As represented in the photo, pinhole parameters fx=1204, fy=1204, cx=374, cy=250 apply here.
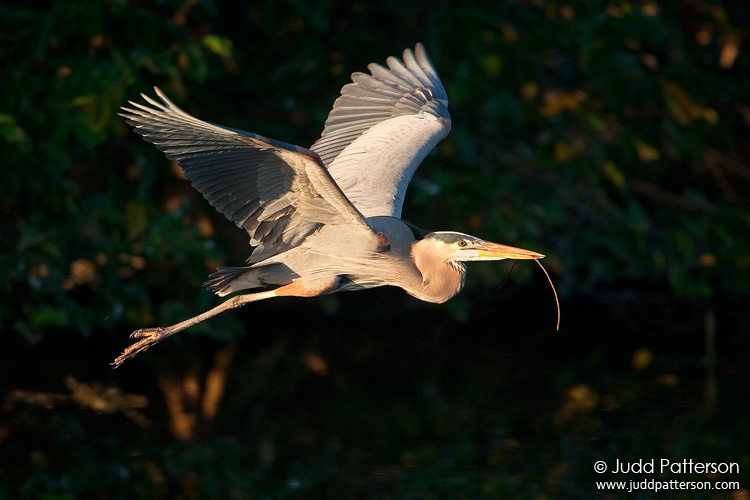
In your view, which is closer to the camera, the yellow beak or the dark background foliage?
the yellow beak

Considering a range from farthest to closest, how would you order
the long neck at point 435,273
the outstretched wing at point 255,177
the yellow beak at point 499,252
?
the long neck at point 435,273 < the yellow beak at point 499,252 < the outstretched wing at point 255,177

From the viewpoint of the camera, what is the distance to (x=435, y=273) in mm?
4711

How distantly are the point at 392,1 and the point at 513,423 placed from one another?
291cm

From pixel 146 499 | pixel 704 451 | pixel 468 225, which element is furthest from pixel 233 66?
pixel 704 451

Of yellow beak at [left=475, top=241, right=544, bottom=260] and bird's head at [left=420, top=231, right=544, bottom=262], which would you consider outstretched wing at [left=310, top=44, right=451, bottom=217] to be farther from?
yellow beak at [left=475, top=241, right=544, bottom=260]

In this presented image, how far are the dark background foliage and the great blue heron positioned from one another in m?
1.51

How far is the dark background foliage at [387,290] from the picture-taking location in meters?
6.66

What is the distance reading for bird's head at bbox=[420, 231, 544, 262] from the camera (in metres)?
4.51

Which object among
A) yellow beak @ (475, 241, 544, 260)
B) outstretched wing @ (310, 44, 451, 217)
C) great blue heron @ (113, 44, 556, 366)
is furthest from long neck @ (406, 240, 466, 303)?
outstretched wing @ (310, 44, 451, 217)

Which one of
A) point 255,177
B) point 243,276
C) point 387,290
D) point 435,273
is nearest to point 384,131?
point 435,273

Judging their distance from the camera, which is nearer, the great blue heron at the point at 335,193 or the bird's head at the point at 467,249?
the great blue heron at the point at 335,193

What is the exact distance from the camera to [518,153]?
8391 mm

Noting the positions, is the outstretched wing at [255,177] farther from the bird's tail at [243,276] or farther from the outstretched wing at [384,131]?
the outstretched wing at [384,131]

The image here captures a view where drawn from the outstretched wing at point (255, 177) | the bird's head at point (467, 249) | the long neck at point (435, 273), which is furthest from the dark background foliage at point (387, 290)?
the outstretched wing at point (255, 177)
